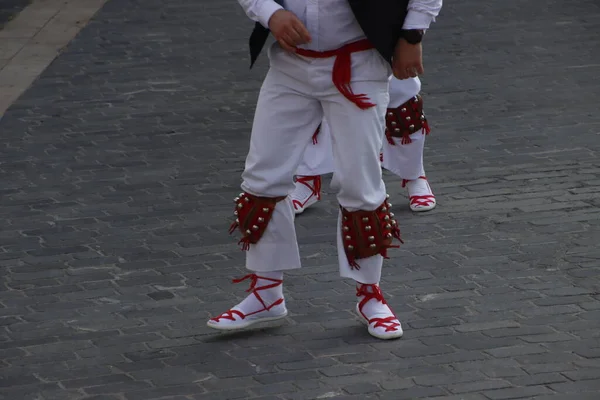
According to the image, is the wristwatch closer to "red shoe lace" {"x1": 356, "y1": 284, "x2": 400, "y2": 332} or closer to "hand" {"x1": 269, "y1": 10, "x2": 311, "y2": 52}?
"hand" {"x1": 269, "y1": 10, "x2": 311, "y2": 52}

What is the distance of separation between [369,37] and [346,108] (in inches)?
11.5

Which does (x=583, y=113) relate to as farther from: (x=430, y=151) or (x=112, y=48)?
(x=112, y=48)

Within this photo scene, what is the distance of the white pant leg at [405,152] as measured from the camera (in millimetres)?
6562

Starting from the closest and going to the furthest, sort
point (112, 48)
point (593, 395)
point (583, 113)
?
point (593, 395) → point (583, 113) → point (112, 48)

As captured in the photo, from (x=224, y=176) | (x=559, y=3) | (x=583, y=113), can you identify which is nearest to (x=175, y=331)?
(x=224, y=176)

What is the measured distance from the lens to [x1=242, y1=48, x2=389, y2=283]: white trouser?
191 inches

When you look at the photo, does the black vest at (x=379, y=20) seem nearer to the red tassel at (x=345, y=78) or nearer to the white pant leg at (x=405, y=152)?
the red tassel at (x=345, y=78)

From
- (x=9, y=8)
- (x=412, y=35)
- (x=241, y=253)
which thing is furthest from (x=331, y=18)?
(x=9, y=8)

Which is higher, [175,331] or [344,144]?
[344,144]

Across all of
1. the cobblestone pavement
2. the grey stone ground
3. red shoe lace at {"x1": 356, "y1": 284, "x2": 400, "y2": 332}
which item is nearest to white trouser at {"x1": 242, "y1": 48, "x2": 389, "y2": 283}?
red shoe lace at {"x1": 356, "y1": 284, "x2": 400, "y2": 332}

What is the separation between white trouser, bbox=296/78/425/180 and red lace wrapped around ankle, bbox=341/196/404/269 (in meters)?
1.60

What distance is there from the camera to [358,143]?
4.86 metres

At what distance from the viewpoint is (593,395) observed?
4.43 m

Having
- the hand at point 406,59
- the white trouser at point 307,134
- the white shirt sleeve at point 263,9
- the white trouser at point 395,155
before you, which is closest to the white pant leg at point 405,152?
the white trouser at point 395,155
